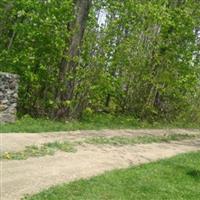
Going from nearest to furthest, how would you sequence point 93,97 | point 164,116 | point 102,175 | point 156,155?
point 102,175 < point 156,155 < point 93,97 < point 164,116

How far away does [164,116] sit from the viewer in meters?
26.8

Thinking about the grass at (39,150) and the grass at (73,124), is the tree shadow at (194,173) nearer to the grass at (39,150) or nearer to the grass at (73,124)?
the grass at (39,150)

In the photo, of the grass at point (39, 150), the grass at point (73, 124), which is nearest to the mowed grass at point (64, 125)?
the grass at point (73, 124)

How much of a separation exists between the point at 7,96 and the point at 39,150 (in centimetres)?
410

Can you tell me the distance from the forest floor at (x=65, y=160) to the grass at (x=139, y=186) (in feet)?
1.08

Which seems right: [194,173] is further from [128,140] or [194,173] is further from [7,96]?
[7,96]

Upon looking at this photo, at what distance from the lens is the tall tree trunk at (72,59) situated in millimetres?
18172

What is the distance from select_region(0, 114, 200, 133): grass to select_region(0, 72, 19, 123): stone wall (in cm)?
34

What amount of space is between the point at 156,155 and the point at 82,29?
651cm

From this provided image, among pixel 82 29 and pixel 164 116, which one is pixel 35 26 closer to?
pixel 82 29

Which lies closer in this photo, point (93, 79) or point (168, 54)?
point (93, 79)

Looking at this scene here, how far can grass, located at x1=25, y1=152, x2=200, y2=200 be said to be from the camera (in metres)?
8.30

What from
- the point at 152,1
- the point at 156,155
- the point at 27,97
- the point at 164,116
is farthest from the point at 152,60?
the point at 156,155

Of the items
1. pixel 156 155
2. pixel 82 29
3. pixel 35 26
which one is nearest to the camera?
pixel 156 155
